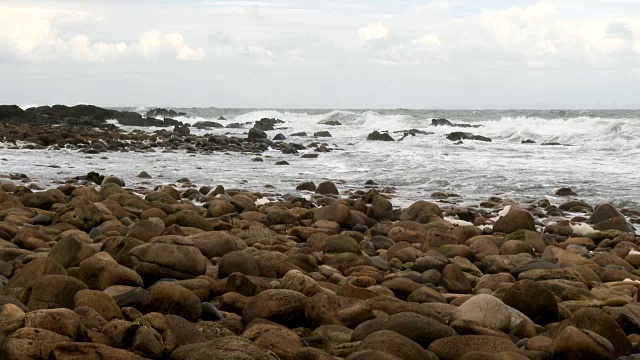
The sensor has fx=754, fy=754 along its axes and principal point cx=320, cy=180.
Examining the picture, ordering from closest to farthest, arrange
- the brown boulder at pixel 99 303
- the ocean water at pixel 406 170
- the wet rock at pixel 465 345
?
the wet rock at pixel 465 345 < the brown boulder at pixel 99 303 < the ocean water at pixel 406 170

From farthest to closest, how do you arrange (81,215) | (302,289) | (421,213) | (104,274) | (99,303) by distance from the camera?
(421,213), (81,215), (302,289), (104,274), (99,303)

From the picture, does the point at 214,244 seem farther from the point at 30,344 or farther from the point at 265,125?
the point at 265,125

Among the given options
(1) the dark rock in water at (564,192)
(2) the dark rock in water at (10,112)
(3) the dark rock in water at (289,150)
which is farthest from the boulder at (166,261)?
(2) the dark rock in water at (10,112)

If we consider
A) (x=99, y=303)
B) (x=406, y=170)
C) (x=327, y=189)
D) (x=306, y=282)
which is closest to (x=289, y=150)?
(x=406, y=170)

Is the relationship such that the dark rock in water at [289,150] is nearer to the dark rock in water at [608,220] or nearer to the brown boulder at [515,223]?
the dark rock in water at [608,220]

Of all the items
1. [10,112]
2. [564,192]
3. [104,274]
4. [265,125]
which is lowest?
[265,125]

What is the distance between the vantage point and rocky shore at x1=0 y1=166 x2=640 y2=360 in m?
3.71

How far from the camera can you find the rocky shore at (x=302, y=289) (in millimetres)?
3707

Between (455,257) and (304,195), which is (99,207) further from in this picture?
(304,195)

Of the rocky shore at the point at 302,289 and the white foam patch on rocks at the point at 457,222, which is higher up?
the rocky shore at the point at 302,289

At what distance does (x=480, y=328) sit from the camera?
4289 millimetres

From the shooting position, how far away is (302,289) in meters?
4.93

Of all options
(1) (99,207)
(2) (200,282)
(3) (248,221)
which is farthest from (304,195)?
(2) (200,282)

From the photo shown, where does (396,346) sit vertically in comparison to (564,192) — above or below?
above
